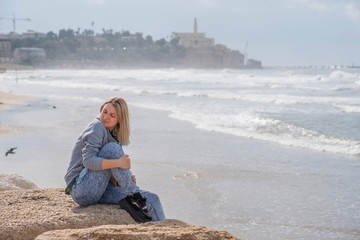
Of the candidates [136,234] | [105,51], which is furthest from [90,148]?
[105,51]

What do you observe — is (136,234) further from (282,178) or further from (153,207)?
(282,178)

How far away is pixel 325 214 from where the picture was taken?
13.7ft

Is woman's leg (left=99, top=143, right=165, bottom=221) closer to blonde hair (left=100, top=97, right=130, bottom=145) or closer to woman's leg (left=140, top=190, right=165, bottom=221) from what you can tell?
woman's leg (left=140, top=190, right=165, bottom=221)

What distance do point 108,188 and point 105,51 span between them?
103m

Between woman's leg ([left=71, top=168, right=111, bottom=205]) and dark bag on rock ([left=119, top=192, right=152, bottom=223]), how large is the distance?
167 mm

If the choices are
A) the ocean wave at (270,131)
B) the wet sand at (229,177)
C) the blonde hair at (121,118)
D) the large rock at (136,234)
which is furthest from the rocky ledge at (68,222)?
the ocean wave at (270,131)

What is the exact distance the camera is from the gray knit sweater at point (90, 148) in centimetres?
327

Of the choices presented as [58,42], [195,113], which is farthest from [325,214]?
[58,42]

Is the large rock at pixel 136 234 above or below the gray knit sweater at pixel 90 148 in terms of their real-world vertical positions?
below

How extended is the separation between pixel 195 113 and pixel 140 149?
5.45 meters

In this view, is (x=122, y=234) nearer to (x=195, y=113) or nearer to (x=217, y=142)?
(x=217, y=142)

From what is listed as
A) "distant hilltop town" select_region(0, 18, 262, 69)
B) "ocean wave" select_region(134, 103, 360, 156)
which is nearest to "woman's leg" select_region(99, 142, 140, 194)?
"ocean wave" select_region(134, 103, 360, 156)

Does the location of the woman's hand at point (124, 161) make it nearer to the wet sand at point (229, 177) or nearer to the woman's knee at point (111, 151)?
the woman's knee at point (111, 151)

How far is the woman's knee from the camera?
3291 mm
